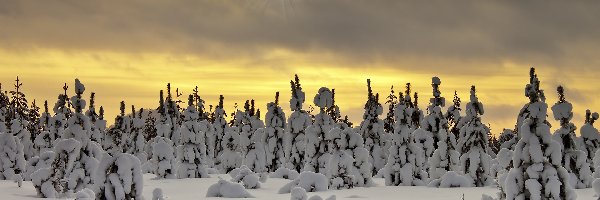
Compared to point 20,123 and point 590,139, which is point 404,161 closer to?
point 590,139

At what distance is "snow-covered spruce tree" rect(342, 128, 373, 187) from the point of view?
3047 centimetres

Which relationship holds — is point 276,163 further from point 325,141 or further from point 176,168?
point 325,141

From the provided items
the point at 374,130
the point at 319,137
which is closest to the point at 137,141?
the point at 374,130

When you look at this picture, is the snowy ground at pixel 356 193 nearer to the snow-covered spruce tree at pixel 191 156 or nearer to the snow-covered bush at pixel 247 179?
the snow-covered bush at pixel 247 179

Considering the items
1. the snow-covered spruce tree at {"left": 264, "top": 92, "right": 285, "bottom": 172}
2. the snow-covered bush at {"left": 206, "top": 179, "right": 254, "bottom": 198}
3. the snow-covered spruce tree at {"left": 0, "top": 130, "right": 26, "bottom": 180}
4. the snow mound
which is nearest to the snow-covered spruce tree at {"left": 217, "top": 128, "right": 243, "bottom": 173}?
the snow-covered spruce tree at {"left": 264, "top": 92, "right": 285, "bottom": 172}

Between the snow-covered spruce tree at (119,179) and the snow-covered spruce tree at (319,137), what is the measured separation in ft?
52.3

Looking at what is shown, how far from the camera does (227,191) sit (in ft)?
77.7

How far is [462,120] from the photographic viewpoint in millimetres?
34500

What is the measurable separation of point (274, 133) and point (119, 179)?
90.7 feet

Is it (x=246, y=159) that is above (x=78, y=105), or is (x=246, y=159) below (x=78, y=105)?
below

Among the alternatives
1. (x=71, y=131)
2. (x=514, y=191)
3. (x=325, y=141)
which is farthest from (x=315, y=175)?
(x=514, y=191)

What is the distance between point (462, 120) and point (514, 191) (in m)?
17.9

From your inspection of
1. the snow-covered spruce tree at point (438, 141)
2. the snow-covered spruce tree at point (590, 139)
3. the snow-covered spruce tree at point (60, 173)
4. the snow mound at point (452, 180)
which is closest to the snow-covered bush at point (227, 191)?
the snow-covered spruce tree at point (60, 173)

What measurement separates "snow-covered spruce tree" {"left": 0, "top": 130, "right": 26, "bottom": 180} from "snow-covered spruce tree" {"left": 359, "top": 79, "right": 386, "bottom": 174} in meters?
18.8
